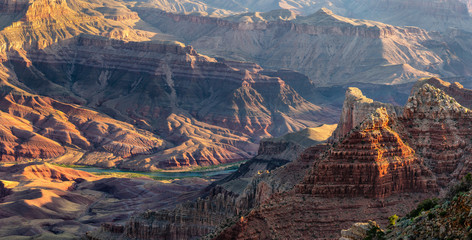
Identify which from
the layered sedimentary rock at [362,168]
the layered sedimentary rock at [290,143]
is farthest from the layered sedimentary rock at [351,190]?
the layered sedimentary rock at [290,143]

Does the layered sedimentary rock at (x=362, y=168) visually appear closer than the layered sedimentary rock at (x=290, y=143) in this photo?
Yes

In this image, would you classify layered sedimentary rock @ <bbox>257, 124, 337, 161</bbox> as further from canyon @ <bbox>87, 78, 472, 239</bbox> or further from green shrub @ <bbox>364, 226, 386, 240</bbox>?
green shrub @ <bbox>364, 226, 386, 240</bbox>

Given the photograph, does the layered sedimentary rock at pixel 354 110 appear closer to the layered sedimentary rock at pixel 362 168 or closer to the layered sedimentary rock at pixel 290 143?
the layered sedimentary rock at pixel 362 168

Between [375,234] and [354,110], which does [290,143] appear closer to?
[354,110]

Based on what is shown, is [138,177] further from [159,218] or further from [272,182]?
[272,182]

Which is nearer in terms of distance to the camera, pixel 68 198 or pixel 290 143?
pixel 68 198

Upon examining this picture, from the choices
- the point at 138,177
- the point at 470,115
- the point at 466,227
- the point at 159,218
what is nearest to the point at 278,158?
the point at 138,177

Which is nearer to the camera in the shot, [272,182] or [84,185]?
[272,182]

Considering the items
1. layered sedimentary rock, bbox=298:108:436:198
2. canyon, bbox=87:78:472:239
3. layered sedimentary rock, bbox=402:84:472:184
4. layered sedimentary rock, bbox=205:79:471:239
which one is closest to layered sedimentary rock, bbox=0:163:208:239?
layered sedimentary rock, bbox=402:84:472:184

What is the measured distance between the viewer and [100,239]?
98.4 metres

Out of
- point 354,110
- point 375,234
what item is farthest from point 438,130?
point 354,110

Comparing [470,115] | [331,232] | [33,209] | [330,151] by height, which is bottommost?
[33,209]

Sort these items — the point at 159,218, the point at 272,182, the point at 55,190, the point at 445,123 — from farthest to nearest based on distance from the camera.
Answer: the point at 55,190, the point at 159,218, the point at 272,182, the point at 445,123

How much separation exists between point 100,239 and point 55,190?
67484mm
